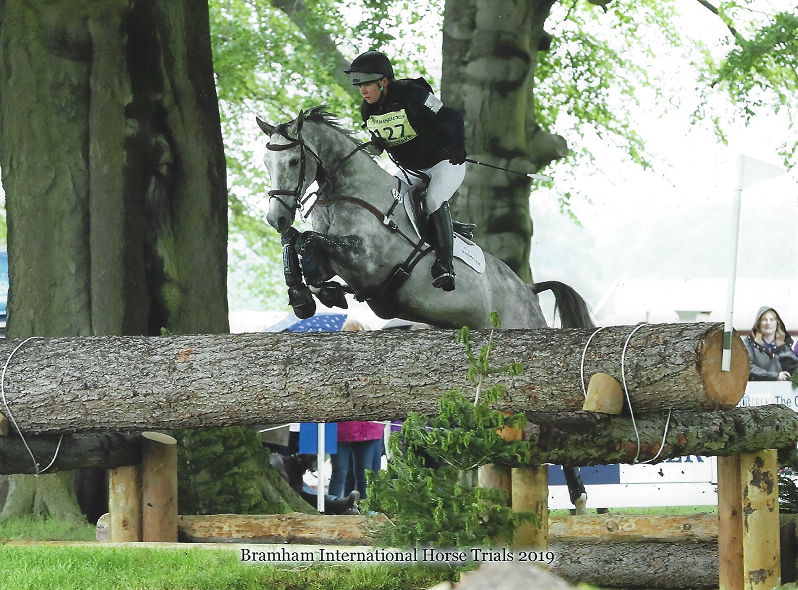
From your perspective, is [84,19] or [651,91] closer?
[84,19]

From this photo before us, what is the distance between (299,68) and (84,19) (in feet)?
23.2

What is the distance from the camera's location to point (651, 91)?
16.6 metres

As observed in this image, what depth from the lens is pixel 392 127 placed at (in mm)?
5605

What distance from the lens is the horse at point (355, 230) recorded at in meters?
5.43

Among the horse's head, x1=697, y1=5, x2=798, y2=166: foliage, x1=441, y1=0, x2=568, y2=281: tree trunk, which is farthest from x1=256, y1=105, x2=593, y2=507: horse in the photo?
x1=697, y1=5, x2=798, y2=166: foliage

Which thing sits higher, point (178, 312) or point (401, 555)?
point (178, 312)

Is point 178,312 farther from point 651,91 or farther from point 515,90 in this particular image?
point 651,91

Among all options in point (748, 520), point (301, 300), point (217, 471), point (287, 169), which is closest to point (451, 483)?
point (748, 520)

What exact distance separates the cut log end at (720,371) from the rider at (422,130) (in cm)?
203

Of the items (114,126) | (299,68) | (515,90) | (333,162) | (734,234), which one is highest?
(299,68)

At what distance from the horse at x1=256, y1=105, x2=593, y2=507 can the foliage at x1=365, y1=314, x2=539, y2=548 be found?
6.81 ft

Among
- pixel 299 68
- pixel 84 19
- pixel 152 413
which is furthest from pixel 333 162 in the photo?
pixel 299 68

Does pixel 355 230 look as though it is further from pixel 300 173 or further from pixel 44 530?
pixel 44 530

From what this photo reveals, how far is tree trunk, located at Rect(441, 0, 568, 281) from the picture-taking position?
977cm
